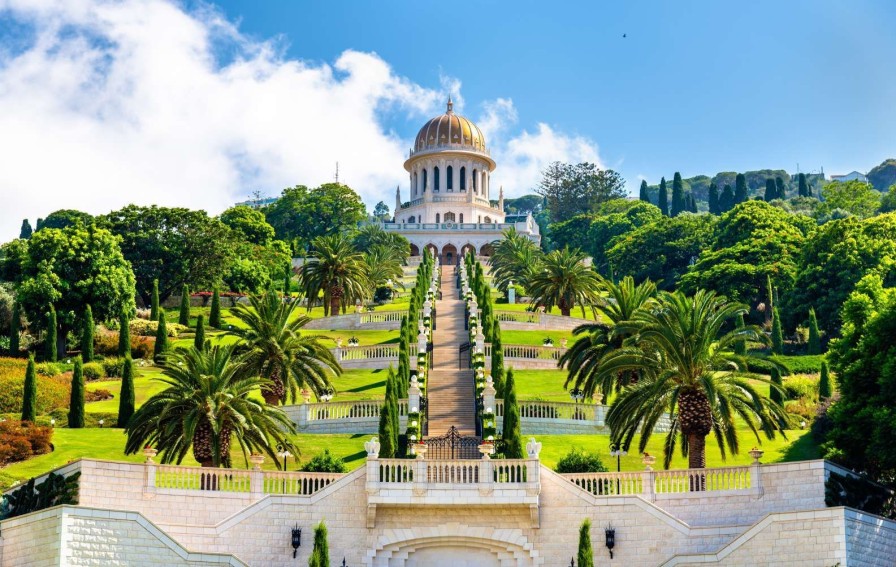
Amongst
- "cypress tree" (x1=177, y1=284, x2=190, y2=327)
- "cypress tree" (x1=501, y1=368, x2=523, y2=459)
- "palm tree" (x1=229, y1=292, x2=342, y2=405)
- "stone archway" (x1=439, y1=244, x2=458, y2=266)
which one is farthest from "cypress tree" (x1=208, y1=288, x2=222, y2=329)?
"stone archway" (x1=439, y1=244, x2=458, y2=266)

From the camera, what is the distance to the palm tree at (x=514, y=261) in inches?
3339

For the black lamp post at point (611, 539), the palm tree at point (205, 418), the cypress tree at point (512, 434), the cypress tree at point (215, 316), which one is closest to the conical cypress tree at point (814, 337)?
the cypress tree at point (512, 434)

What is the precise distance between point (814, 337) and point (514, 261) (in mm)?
29324

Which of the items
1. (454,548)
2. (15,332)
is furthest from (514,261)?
(454,548)

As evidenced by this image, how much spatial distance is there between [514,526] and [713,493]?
5.91m

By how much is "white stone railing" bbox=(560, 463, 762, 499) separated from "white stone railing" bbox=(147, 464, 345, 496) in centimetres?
753

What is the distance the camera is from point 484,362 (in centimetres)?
5091

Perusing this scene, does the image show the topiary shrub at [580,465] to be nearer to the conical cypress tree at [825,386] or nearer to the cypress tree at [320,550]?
the cypress tree at [320,550]

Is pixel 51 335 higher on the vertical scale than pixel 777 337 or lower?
higher

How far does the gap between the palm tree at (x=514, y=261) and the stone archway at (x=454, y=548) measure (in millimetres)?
46059

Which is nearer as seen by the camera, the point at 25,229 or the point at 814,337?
the point at 814,337

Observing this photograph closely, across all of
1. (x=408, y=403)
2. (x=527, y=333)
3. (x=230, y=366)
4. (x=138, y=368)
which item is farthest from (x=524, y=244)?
(x=230, y=366)

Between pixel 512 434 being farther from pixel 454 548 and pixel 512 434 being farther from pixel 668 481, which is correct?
pixel 668 481

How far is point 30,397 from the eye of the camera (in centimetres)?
4650
